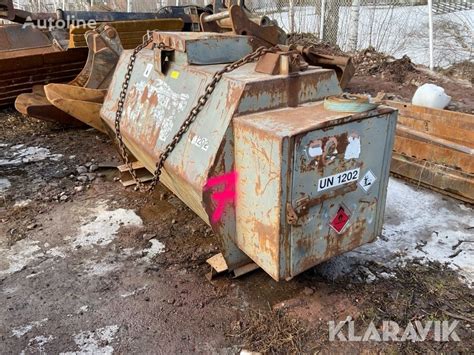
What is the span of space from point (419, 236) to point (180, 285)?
6.01 ft

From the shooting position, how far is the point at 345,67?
5023 mm

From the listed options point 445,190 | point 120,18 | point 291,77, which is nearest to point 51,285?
point 291,77

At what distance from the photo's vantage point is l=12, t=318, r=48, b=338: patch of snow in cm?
244

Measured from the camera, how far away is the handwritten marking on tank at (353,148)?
2248mm

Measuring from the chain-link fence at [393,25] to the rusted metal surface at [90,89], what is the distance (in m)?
5.69

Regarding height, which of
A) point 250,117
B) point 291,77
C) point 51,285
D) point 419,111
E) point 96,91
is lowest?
point 51,285

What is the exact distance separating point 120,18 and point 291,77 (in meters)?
4.86

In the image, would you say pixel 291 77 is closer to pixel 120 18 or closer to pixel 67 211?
pixel 67 211

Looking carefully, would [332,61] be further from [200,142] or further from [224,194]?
[224,194]

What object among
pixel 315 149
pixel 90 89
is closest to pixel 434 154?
pixel 315 149

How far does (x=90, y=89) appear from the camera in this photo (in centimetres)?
457

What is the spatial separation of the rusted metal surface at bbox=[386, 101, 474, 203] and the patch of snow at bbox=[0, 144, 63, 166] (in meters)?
3.64

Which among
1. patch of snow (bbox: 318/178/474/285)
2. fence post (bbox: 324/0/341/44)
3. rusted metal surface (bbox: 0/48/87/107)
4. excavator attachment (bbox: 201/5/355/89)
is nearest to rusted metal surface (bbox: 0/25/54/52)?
rusted metal surface (bbox: 0/48/87/107)

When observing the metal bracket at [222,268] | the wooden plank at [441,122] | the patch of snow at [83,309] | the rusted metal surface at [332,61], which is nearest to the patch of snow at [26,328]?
the patch of snow at [83,309]
